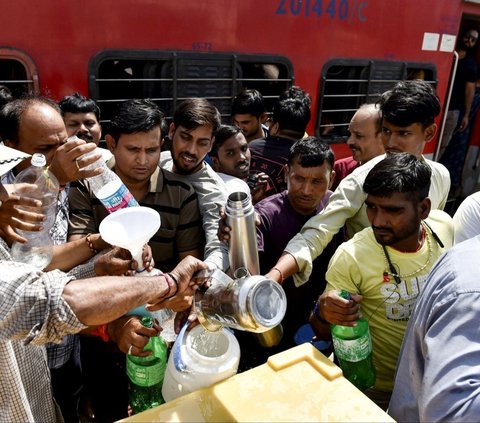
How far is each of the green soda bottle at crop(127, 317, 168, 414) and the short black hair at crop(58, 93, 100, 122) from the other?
1.94 meters

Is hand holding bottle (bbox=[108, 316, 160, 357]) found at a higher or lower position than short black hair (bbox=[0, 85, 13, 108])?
lower

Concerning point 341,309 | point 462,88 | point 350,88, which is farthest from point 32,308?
point 462,88

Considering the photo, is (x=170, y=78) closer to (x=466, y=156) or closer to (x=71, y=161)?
(x=71, y=161)

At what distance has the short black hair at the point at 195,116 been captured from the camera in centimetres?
240

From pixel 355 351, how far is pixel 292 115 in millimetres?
2123

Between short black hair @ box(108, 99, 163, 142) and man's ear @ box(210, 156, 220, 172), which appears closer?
short black hair @ box(108, 99, 163, 142)

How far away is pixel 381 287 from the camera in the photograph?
172 cm

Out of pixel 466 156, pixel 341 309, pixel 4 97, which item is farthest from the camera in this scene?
pixel 466 156

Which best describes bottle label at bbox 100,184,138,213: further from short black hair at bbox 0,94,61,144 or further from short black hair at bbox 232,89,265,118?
short black hair at bbox 232,89,265,118

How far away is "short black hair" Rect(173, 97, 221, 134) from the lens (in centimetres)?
240

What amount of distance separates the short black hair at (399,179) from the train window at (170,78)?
2.14 metres

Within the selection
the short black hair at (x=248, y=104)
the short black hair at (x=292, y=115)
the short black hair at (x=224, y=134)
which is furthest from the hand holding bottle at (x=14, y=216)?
the short black hair at (x=248, y=104)

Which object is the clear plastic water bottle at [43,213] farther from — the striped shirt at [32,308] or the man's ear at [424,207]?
the man's ear at [424,207]

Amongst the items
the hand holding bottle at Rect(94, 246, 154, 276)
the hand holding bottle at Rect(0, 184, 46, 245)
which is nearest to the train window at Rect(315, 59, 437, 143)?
the hand holding bottle at Rect(94, 246, 154, 276)
